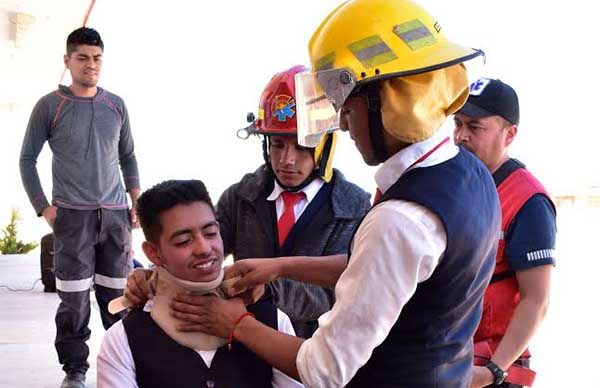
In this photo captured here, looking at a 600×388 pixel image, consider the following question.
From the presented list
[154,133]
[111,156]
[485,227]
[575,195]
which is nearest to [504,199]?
[485,227]

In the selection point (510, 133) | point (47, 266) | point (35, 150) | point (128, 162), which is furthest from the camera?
point (47, 266)

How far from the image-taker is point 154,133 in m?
18.4

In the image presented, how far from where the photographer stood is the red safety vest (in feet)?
6.13

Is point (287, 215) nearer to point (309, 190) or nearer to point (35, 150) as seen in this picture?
point (309, 190)

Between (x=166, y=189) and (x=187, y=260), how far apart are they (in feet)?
0.71

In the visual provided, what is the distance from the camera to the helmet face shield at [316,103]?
1272mm

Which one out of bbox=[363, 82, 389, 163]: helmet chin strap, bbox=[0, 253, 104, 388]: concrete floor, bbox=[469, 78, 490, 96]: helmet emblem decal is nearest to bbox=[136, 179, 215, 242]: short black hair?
bbox=[363, 82, 389, 163]: helmet chin strap

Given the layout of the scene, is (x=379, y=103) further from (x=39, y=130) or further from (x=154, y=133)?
(x=154, y=133)

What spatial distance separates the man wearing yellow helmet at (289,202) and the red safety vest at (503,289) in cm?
47

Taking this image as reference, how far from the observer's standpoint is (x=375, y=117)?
1270mm

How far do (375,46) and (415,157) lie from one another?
21 cm

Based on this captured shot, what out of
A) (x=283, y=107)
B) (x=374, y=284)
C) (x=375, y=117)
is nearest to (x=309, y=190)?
(x=283, y=107)

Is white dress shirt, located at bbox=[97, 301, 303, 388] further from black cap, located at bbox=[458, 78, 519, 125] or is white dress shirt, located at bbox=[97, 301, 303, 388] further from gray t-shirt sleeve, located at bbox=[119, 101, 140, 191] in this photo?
gray t-shirt sleeve, located at bbox=[119, 101, 140, 191]

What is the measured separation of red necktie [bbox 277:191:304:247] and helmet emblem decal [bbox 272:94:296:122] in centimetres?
24
